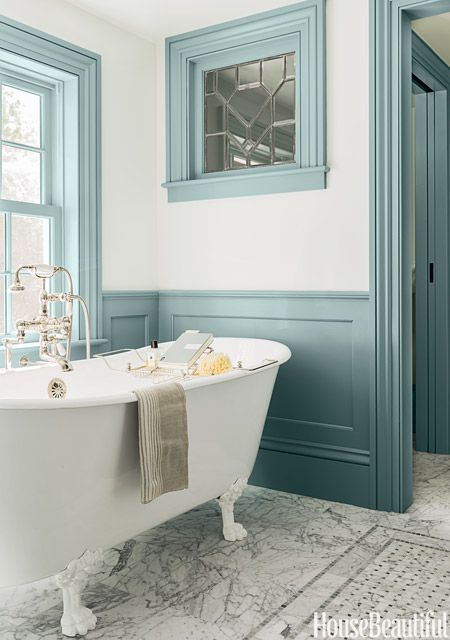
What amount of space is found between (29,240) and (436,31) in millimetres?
2358

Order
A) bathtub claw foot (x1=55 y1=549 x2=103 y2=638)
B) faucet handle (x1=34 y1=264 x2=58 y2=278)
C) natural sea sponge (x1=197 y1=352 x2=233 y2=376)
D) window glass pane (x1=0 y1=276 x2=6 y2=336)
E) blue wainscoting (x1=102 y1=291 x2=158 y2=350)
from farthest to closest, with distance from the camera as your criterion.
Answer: blue wainscoting (x1=102 y1=291 x2=158 y2=350), window glass pane (x1=0 y1=276 x2=6 y2=336), natural sea sponge (x1=197 y1=352 x2=233 y2=376), faucet handle (x1=34 y1=264 x2=58 y2=278), bathtub claw foot (x1=55 y1=549 x2=103 y2=638)

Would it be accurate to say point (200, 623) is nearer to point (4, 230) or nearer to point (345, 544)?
point (345, 544)

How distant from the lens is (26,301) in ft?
10.1

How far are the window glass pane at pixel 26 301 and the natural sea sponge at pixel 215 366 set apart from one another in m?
0.89

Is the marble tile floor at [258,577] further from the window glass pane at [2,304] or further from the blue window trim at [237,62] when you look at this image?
the blue window trim at [237,62]

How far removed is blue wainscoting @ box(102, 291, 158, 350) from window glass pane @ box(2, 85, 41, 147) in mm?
846

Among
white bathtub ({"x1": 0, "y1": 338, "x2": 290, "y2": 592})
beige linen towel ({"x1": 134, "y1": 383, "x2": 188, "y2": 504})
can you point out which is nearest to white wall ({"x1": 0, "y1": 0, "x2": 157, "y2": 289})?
white bathtub ({"x1": 0, "y1": 338, "x2": 290, "y2": 592})

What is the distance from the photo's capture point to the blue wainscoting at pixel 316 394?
302cm

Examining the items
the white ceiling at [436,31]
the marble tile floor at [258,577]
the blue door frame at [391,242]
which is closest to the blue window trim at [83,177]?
the marble tile floor at [258,577]

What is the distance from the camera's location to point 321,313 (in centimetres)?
312

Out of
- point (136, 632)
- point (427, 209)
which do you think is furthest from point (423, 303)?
point (136, 632)

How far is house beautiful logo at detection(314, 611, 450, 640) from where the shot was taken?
75.9 inches

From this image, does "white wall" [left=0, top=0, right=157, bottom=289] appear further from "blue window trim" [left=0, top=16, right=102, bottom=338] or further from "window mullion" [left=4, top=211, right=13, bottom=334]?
"window mullion" [left=4, top=211, right=13, bottom=334]

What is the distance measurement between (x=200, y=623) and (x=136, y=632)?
20 cm
